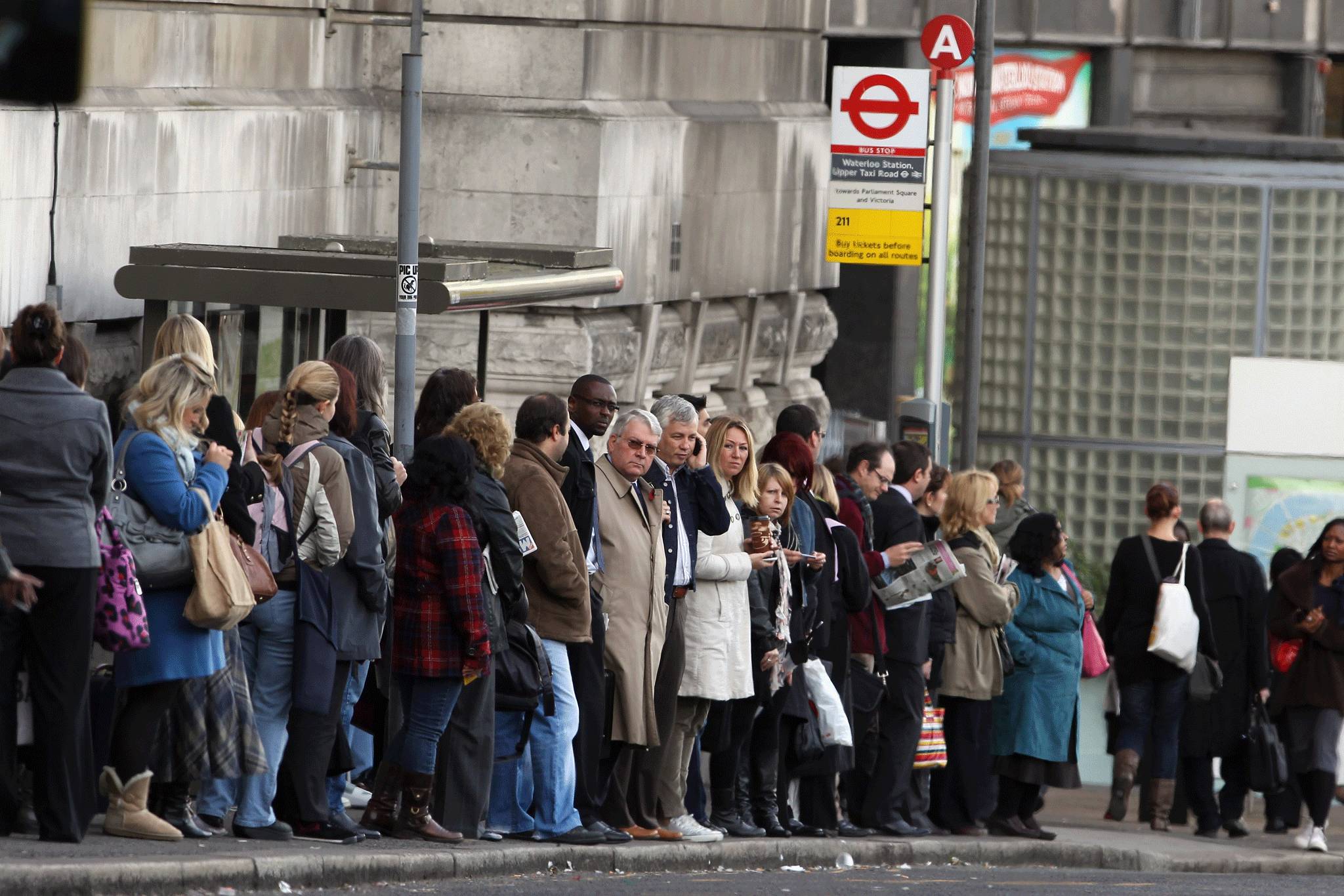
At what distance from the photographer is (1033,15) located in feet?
74.9

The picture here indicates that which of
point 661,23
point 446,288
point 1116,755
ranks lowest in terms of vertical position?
point 1116,755

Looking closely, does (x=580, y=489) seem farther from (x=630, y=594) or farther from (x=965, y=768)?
(x=965, y=768)

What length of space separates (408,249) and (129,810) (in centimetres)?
294

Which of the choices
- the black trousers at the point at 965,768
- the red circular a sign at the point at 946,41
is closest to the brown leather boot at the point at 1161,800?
the black trousers at the point at 965,768

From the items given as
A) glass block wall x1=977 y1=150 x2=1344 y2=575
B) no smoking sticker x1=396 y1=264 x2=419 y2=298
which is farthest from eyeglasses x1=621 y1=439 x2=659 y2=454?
glass block wall x1=977 y1=150 x2=1344 y2=575

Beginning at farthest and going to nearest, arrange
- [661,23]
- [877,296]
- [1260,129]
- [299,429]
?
1. [1260,129]
2. [877,296]
3. [661,23]
4. [299,429]

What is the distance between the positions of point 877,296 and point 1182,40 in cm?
354

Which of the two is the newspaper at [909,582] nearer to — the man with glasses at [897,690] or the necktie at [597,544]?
the man with glasses at [897,690]

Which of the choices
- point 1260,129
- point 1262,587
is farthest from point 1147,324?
point 1262,587

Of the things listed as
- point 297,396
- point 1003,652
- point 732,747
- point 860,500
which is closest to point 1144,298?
point 1003,652

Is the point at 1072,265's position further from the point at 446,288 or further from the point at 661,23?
the point at 446,288

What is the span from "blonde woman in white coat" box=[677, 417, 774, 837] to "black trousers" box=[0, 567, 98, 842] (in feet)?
9.44

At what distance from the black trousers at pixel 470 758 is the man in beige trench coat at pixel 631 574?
682mm

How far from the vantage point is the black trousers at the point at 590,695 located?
1014 centimetres
